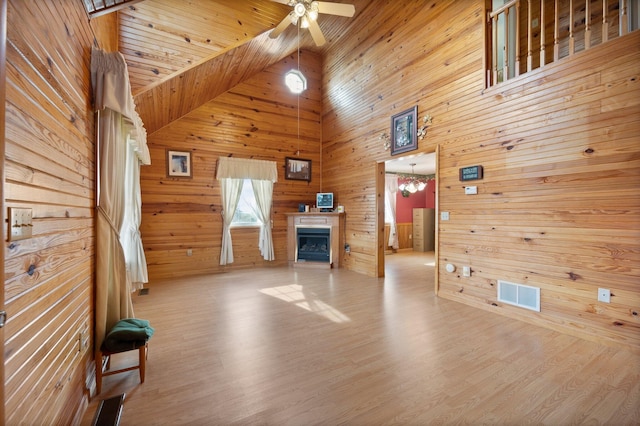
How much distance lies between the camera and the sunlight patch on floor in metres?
3.16

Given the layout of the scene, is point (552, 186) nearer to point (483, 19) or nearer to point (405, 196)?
point (483, 19)

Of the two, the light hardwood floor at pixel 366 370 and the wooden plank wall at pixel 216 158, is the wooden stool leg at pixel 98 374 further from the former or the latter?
the wooden plank wall at pixel 216 158

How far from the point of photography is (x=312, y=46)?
6148 millimetres

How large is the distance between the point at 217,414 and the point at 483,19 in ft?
15.1

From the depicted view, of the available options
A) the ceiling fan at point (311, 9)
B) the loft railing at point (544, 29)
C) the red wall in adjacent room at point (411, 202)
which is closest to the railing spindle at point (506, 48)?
the loft railing at point (544, 29)

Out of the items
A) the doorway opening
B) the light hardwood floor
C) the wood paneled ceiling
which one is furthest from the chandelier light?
the light hardwood floor

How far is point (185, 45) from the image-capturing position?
9.98ft

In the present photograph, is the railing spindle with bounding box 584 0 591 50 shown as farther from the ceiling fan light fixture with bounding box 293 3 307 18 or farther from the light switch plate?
the light switch plate

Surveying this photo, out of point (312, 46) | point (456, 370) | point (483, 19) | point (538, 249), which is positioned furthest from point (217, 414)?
point (312, 46)

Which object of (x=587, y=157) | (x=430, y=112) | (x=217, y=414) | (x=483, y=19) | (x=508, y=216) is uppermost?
(x=483, y=19)

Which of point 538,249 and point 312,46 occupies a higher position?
point 312,46

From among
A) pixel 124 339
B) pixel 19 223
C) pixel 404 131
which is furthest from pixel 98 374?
pixel 404 131

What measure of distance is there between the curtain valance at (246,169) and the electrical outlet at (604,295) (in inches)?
202

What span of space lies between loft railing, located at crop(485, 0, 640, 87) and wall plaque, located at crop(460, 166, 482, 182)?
100 centimetres
